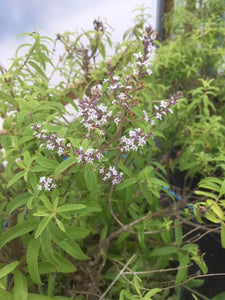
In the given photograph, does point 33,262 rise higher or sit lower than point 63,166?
lower

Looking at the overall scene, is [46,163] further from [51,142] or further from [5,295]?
[5,295]

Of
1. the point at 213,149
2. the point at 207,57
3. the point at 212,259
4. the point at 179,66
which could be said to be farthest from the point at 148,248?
the point at 207,57

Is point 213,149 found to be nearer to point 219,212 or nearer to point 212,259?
point 212,259

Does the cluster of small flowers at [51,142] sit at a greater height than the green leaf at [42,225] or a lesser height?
greater

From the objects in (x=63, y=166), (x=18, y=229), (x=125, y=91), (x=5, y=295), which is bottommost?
(x=5, y=295)

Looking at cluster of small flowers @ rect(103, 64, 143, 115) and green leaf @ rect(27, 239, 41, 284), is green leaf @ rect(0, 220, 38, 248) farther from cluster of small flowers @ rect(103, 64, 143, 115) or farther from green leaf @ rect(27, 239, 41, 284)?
cluster of small flowers @ rect(103, 64, 143, 115)

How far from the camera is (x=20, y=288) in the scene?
689mm

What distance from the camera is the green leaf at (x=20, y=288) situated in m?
0.68

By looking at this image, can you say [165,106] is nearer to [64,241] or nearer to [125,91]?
[125,91]

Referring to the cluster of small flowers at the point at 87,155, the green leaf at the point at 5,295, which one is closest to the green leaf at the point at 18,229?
the green leaf at the point at 5,295

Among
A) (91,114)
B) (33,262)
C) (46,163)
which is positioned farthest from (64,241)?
(91,114)

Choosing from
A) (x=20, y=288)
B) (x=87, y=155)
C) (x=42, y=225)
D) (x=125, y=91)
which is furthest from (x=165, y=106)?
(x=20, y=288)

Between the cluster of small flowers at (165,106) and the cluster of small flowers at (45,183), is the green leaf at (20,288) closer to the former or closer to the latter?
the cluster of small flowers at (45,183)

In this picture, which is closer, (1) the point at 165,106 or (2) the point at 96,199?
(1) the point at 165,106
